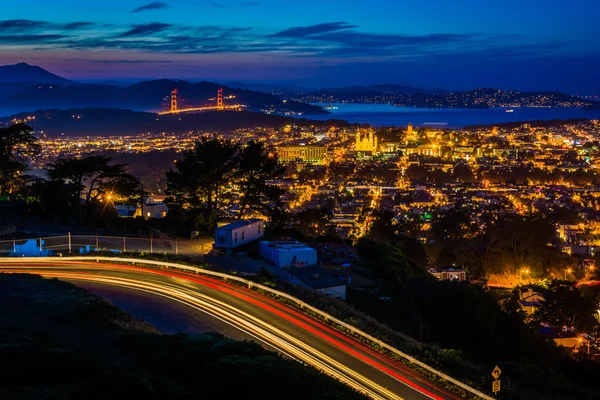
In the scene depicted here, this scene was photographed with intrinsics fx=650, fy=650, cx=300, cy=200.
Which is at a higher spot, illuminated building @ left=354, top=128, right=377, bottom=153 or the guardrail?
the guardrail

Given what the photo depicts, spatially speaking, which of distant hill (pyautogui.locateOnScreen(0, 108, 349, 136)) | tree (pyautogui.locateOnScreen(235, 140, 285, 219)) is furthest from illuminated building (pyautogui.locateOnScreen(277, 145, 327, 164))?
tree (pyautogui.locateOnScreen(235, 140, 285, 219))

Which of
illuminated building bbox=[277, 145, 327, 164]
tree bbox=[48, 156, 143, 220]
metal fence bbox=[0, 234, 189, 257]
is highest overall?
tree bbox=[48, 156, 143, 220]

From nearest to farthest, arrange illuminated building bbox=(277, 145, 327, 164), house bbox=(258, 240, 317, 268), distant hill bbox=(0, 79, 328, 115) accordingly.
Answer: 1. house bbox=(258, 240, 317, 268)
2. illuminated building bbox=(277, 145, 327, 164)
3. distant hill bbox=(0, 79, 328, 115)

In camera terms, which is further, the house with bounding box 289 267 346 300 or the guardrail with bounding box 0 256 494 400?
the house with bounding box 289 267 346 300

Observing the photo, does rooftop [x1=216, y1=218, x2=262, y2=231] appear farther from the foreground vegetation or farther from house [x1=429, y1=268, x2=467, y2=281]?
the foreground vegetation

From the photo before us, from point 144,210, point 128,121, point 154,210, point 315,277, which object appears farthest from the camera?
point 128,121

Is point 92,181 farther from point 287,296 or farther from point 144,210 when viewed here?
point 287,296

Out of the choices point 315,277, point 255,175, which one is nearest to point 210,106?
point 255,175
